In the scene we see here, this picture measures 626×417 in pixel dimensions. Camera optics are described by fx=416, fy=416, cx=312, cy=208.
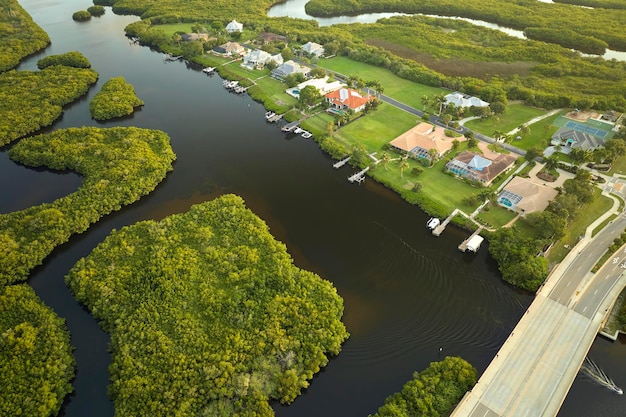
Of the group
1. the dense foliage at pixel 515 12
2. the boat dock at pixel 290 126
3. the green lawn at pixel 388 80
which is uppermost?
the dense foliage at pixel 515 12

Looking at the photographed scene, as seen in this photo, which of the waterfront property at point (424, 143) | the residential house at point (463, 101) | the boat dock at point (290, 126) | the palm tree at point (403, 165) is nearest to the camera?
the palm tree at point (403, 165)

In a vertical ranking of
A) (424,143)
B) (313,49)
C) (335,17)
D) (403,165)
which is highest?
(313,49)

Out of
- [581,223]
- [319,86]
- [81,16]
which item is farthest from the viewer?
[81,16]

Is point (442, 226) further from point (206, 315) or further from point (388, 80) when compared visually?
point (388, 80)

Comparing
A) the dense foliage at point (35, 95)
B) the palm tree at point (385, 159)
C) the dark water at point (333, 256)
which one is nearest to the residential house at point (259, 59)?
the dark water at point (333, 256)

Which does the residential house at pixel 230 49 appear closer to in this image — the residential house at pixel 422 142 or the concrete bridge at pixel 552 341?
the residential house at pixel 422 142

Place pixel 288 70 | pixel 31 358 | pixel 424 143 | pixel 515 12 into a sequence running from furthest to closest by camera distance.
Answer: pixel 515 12, pixel 288 70, pixel 424 143, pixel 31 358

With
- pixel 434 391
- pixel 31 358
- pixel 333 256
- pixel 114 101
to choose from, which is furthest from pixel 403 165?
pixel 114 101

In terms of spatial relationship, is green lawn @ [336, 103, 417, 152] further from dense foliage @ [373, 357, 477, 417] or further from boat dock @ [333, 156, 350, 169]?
dense foliage @ [373, 357, 477, 417]

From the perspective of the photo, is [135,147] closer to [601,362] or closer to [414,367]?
[414,367]
